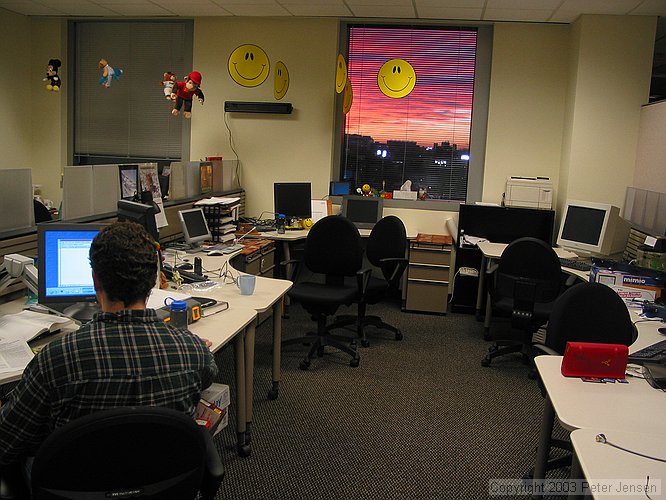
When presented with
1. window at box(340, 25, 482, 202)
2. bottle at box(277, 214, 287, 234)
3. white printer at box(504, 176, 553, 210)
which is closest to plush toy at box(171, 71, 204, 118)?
bottle at box(277, 214, 287, 234)

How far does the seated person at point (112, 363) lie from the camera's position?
151 centimetres

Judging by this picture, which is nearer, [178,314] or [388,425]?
[178,314]

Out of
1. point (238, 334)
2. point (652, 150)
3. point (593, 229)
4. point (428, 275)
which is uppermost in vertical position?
point (652, 150)

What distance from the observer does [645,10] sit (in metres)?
5.00

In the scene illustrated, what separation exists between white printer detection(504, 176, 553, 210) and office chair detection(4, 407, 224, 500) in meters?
4.66

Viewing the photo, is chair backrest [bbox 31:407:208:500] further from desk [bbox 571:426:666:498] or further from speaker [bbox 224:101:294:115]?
speaker [bbox 224:101:294:115]

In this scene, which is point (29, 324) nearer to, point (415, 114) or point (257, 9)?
point (257, 9)

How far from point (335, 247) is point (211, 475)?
2.71m

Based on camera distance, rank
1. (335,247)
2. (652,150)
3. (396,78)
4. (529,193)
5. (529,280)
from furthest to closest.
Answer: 1. (396,78)
2. (529,193)
3. (652,150)
4. (335,247)
5. (529,280)

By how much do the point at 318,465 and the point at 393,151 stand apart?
4005mm

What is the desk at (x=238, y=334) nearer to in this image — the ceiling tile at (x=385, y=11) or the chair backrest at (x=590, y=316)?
the chair backrest at (x=590, y=316)

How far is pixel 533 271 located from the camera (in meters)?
4.13

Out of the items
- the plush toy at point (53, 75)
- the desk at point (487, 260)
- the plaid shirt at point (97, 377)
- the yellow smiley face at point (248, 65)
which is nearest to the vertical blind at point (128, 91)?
the plush toy at point (53, 75)

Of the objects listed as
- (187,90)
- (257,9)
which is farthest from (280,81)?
Result: (187,90)
